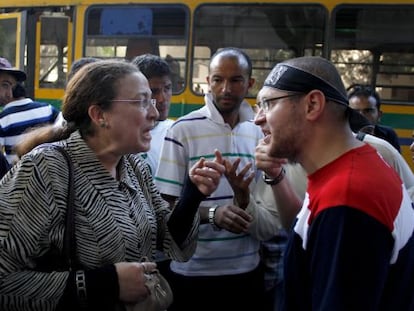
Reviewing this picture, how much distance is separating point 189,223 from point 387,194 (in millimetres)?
1073

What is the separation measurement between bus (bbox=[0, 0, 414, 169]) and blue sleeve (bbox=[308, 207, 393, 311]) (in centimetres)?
531

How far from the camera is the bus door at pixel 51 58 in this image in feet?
24.5

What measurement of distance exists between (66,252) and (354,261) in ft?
3.28

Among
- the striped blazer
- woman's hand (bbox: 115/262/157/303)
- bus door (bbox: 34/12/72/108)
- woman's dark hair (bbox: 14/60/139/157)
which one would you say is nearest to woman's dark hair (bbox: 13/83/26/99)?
woman's dark hair (bbox: 14/60/139/157)

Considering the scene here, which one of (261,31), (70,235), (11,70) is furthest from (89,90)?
(261,31)

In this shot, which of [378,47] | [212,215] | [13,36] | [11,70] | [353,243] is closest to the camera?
[353,243]

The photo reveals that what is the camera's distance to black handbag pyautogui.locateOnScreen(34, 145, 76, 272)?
185 centimetres

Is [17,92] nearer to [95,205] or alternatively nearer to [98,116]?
[98,116]

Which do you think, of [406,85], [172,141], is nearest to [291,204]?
[172,141]

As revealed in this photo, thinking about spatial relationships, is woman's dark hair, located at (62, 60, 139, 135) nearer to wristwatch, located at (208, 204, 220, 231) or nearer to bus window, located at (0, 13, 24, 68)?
wristwatch, located at (208, 204, 220, 231)

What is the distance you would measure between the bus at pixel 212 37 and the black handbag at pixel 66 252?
16.2ft

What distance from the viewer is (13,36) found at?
7730mm

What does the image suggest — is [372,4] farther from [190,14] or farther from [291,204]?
[291,204]

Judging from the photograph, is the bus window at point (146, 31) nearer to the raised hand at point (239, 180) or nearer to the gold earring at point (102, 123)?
the raised hand at point (239, 180)
